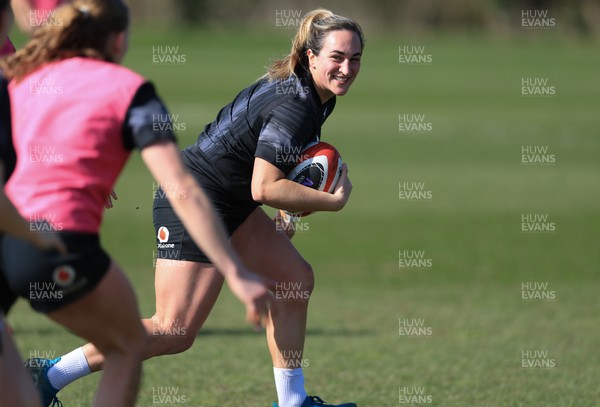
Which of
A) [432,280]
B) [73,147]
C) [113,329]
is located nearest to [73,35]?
[73,147]

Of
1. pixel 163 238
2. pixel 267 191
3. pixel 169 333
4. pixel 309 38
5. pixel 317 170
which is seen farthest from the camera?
pixel 309 38

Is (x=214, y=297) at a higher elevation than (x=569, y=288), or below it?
higher

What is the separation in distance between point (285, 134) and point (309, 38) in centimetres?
70

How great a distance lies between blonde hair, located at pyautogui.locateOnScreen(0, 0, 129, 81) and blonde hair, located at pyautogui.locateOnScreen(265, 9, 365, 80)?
202 centimetres

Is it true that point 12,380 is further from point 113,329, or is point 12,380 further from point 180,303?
point 180,303

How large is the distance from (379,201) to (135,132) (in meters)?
15.2

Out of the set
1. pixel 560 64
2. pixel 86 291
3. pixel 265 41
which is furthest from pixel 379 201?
pixel 265 41

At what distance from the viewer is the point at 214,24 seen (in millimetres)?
72062

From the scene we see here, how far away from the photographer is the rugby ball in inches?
241

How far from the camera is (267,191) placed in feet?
19.1

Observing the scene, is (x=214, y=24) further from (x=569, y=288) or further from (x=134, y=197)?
(x=569, y=288)

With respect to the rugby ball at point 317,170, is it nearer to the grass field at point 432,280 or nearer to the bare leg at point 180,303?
the bare leg at point 180,303

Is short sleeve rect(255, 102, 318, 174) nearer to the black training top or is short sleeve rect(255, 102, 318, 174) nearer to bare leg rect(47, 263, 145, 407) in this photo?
the black training top

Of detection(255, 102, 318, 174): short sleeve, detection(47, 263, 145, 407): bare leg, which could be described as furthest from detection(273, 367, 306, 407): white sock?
detection(47, 263, 145, 407): bare leg
